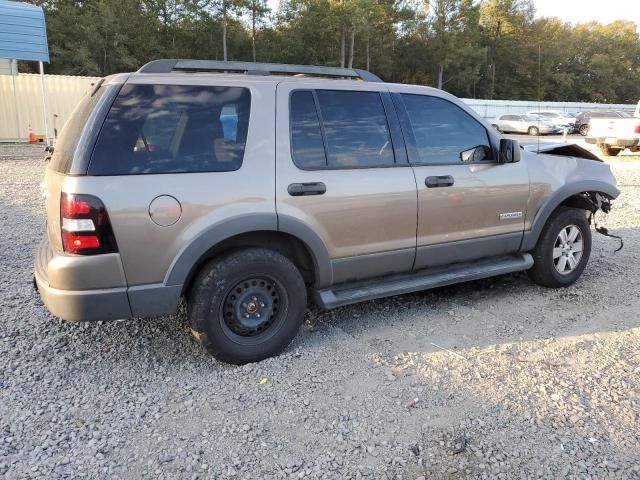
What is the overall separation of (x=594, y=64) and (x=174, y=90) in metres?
78.5

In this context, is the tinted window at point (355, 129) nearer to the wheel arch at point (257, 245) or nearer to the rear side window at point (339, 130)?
the rear side window at point (339, 130)

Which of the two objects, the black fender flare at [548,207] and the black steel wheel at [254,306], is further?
the black fender flare at [548,207]

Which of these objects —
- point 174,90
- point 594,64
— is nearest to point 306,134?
point 174,90

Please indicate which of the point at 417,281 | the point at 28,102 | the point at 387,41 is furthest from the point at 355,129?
the point at 387,41

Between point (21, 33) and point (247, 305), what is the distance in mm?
17130

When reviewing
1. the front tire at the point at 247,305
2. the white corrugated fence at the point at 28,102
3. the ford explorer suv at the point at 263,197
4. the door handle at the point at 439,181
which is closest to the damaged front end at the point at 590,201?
the ford explorer suv at the point at 263,197

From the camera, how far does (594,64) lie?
224 feet

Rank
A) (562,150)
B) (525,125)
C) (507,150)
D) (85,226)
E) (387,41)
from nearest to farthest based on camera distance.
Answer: (85,226) → (507,150) → (562,150) → (525,125) → (387,41)

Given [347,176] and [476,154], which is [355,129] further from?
[476,154]

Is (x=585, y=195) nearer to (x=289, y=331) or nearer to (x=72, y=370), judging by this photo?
(x=289, y=331)

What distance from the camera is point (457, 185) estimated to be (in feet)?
13.0

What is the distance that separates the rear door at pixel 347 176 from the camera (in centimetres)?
338

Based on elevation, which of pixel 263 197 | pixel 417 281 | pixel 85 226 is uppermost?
pixel 263 197

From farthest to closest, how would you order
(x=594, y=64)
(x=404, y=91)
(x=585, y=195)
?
(x=594, y=64) → (x=585, y=195) → (x=404, y=91)
